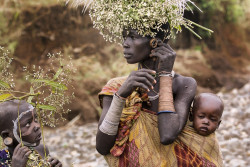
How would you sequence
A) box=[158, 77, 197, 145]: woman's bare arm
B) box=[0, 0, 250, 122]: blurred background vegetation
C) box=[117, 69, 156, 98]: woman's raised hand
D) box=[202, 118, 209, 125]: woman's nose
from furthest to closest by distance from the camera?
1. box=[0, 0, 250, 122]: blurred background vegetation
2. box=[202, 118, 209, 125]: woman's nose
3. box=[158, 77, 197, 145]: woman's bare arm
4. box=[117, 69, 156, 98]: woman's raised hand

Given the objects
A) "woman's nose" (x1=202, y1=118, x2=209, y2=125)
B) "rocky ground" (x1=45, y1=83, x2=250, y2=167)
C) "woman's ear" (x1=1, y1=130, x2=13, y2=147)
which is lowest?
"rocky ground" (x1=45, y1=83, x2=250, y2=167)

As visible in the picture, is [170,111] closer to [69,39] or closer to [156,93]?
[156,93]

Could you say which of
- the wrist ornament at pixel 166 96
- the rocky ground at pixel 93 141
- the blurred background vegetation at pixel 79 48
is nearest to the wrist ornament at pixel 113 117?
the wrist ornament at pixel 166 96

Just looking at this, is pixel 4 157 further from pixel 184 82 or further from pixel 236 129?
pixel 236 129

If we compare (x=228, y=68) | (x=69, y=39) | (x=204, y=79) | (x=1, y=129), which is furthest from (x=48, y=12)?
(x=1, y=129)

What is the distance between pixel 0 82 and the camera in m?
2.61

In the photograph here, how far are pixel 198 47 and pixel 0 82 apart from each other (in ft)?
29.5

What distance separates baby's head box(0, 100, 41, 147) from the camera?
275cm

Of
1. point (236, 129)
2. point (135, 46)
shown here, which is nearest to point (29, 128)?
point (135, 46)

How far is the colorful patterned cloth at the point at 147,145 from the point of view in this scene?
2.74 metres

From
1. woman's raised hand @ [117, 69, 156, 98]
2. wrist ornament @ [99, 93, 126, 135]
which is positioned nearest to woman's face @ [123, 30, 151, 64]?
woman's raised hand @ [117, 69, 156, 98]

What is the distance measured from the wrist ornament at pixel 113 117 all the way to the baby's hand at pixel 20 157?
529 mm

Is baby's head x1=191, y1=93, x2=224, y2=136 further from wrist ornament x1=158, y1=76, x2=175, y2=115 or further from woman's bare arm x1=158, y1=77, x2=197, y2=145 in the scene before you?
wrist ornament x1=158, y1=76, x2=175, y2=115

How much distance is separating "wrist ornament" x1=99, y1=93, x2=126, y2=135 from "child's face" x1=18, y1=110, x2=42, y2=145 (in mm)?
475
